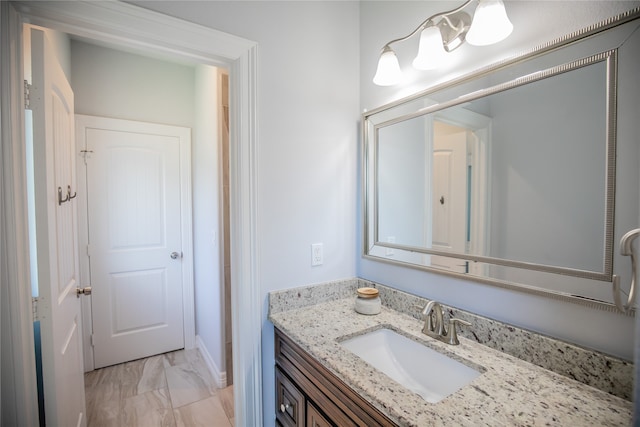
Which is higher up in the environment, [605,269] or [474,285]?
[605,269]

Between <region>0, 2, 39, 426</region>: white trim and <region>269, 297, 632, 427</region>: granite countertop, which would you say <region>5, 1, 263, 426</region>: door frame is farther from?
<region>269, 297, 632, 427</region>: granite countertop

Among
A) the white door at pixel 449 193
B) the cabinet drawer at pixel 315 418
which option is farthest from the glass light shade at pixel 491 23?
the cabinet drawer at pixel 315 418

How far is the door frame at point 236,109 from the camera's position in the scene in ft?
3.29

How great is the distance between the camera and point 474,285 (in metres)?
1.09

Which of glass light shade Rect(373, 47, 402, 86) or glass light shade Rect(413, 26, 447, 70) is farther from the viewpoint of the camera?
glass light shade Rect(373, 47, 402, 86)

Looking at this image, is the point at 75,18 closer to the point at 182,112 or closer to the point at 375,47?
the point at 375,47

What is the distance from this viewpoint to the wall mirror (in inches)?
30.2

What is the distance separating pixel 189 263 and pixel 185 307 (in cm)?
Answer: 43

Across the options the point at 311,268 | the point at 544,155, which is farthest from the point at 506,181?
the point at 311,268

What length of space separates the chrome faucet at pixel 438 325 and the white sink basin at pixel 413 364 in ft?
0.20

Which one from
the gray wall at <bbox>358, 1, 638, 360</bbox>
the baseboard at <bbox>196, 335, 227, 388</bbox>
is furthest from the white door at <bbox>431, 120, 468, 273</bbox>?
the baseboard at <bbox>196, 335, 227, 388</bbox>

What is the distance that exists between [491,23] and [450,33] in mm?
216

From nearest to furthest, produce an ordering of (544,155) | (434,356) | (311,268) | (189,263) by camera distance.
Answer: (544,155), (434,356), (311,268), (189,263)

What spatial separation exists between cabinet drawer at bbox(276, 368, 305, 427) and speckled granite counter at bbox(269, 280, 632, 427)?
234 millimetres
